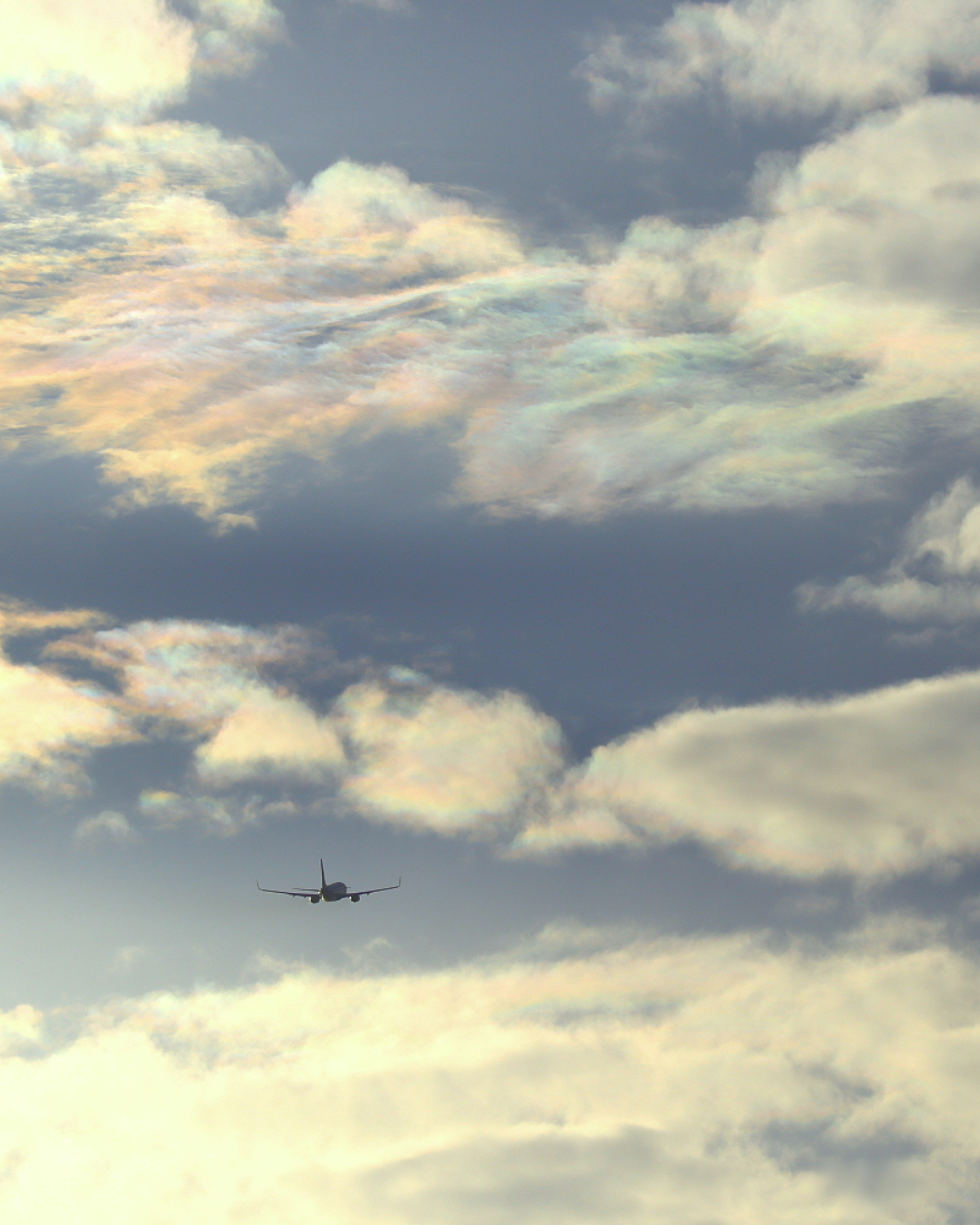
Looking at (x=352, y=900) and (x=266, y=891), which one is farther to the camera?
(x=352, y=900)

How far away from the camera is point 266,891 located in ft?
446

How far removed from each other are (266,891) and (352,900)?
6859cm

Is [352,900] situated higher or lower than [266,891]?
lower

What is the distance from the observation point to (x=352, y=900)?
194250mm
